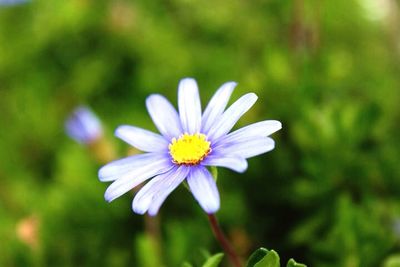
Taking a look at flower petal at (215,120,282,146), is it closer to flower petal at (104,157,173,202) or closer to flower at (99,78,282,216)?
flower at (99,78,282,216)

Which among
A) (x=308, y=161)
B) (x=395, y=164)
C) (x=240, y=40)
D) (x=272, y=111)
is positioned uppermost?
(x=240, y=40)

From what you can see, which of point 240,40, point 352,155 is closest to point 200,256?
point 352,155

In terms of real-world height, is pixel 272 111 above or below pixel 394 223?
above

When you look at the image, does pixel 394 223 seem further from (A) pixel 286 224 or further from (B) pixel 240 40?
(B) pixel 240 40

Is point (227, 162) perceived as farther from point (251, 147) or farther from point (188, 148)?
point (188, 148)

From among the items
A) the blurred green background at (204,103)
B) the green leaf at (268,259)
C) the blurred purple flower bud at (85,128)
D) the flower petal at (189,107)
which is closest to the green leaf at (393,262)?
the blurred green background at (204,103)

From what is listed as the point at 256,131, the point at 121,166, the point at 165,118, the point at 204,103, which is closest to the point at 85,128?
the point at 204,103

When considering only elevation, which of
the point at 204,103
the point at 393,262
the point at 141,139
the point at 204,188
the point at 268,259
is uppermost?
the point at 204,103
